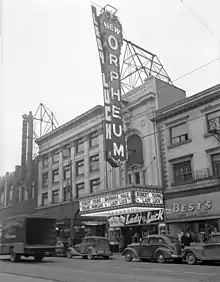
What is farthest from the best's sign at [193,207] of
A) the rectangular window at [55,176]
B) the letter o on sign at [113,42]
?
the rectangular window at [55,176]

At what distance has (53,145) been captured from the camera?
45406 millimetres

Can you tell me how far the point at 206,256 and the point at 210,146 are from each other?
432 inches

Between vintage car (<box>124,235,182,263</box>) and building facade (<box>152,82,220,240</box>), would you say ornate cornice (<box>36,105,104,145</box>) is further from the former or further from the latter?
vintage car (<box>124,235,182,263</box>)

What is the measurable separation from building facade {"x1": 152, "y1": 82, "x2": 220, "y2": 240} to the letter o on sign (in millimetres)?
7290

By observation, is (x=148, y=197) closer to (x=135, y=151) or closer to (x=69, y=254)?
(x=135, y=151)

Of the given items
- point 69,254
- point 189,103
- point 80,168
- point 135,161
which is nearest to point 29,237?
point 69,254

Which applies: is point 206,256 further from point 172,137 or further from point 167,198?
point 172,137

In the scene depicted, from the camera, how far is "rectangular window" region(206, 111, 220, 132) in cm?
2734

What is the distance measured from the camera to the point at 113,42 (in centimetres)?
Answer: 3200

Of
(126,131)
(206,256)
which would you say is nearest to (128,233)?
(126,131)

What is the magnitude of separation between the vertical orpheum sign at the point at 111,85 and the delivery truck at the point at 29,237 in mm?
8868

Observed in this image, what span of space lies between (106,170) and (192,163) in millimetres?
10705

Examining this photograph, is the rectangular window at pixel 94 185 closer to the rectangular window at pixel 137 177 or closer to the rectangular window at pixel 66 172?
the rectangular window at pixel 66 172

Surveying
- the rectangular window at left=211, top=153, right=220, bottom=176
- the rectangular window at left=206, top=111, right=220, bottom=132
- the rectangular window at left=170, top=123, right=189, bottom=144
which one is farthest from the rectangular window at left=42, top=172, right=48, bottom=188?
the rectangular window at left=206, top=111, right=220, bottom=132
